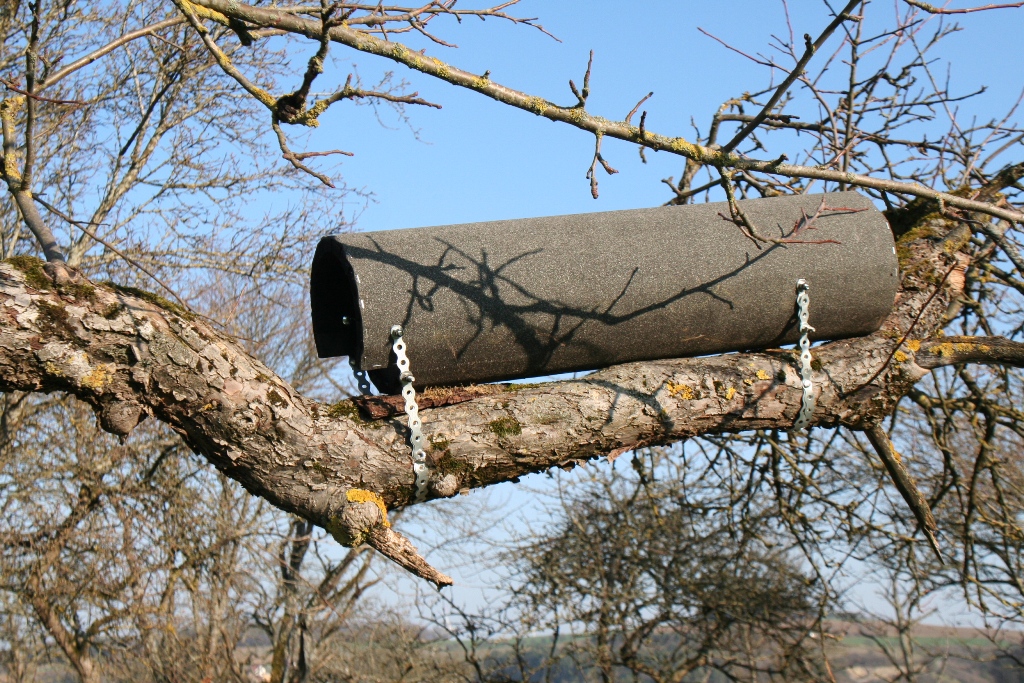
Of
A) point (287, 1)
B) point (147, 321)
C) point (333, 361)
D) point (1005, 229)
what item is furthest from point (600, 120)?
point (333, 361)

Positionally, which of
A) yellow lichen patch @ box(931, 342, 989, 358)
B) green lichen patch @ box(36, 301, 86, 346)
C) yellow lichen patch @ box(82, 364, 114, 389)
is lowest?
yellow lichen patch @ box(82, 364, 114, 389)

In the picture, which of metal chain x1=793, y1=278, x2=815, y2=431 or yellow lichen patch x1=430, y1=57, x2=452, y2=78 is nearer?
yellow lichen patch x1=430, y1=57, x2=452, y2=78

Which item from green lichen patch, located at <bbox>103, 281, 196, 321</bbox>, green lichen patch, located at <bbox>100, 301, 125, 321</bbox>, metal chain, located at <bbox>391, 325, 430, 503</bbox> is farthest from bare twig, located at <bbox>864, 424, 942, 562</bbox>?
green lichen patch, located at <bbox>100, 301, 125, 321</bbox>

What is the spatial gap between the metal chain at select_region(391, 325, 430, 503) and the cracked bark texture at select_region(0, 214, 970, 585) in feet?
0.09

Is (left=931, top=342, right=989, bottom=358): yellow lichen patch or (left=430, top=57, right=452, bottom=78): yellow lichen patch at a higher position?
(left=430, top=57, right=452, bottom=78): yellow lichen patch

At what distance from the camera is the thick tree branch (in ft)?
7.40

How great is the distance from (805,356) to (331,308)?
1.46 m

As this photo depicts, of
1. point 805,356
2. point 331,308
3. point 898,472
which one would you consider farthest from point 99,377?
point 898,472

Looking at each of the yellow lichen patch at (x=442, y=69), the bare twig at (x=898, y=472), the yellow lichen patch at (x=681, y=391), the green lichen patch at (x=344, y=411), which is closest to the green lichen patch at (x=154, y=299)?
the green lichen patch at (x=344, y=411)

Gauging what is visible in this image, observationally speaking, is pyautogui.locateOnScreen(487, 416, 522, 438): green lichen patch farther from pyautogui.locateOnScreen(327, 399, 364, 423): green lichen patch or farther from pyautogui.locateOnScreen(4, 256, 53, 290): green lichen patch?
pyautogui.locateOnScreen(4, 256, 53, 290): green lichen patch

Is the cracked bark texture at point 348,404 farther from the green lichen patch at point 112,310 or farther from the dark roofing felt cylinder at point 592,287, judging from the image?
the dark roofing felt cylinder at point 592,287

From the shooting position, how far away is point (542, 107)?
237cm

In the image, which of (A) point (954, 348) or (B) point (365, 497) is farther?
(A) point (954, 348)

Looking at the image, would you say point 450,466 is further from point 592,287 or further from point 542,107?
point 542,107
